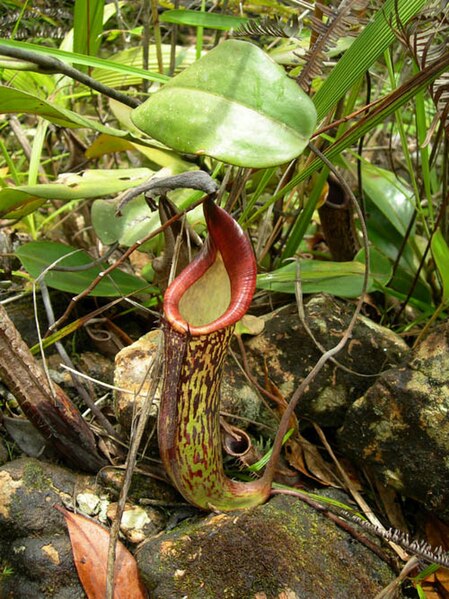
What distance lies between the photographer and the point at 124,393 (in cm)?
131

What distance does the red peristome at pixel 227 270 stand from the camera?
103 cm

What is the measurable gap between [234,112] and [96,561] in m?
0.85

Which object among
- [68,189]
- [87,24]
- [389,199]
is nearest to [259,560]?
[68,189]

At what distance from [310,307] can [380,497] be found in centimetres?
51

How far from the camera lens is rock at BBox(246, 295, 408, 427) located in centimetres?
148

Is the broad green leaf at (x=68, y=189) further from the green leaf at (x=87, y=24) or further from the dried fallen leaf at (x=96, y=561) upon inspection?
the dried fallen leaf at (x=96, y=561)

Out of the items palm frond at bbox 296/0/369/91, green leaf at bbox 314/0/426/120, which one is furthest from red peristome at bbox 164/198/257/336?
palm frond at bbox 296/0/369/91

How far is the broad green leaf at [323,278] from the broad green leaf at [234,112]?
65cm

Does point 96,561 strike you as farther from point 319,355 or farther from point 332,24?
point 332,24

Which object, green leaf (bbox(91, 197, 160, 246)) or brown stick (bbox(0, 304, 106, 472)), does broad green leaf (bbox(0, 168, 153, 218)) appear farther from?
brown stick (bbox(0, 304, 106, 472))

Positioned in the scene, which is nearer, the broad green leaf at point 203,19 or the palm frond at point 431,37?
the palm frond at point 431,37

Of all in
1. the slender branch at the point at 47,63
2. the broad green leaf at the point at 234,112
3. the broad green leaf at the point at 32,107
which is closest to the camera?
the broad green leaf at the point at 234,112

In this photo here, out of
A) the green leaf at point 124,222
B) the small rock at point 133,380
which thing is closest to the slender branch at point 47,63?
the green leaf at point 124,222

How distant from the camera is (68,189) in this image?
1.32 metres
